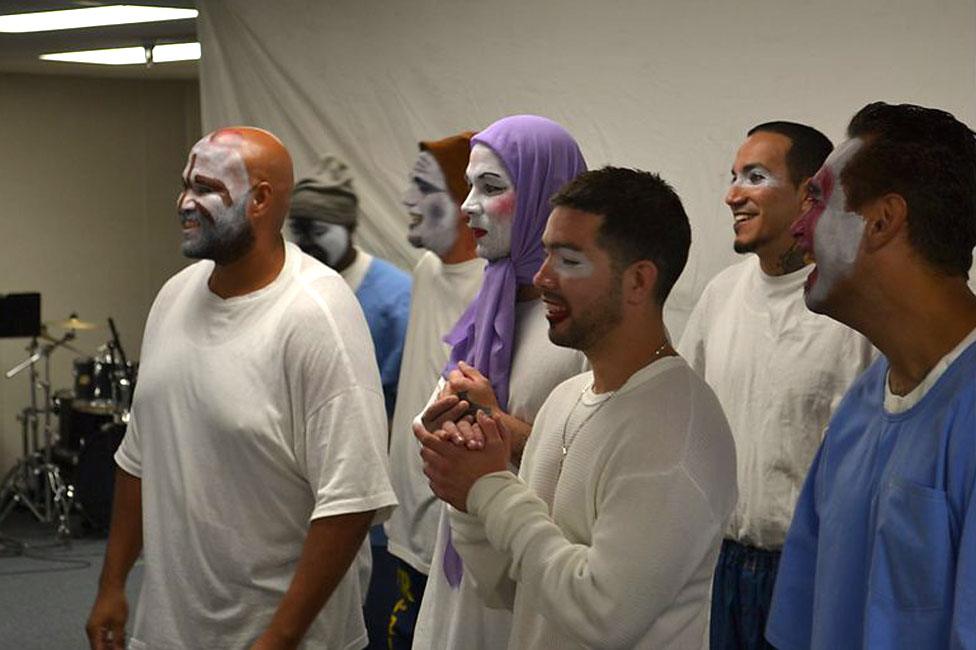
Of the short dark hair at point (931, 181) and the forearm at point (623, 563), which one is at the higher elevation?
the short dark hair at point (931, 181)

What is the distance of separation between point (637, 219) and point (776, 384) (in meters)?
1.05

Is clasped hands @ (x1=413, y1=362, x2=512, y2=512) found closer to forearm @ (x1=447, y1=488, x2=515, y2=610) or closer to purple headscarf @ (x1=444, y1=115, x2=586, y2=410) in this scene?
forearm @ (x1=447, y1=488, x2=515, y2=610)

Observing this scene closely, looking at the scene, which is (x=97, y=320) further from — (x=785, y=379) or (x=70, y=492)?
(x=785, y=379)

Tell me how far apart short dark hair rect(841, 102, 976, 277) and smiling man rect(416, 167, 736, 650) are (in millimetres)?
353

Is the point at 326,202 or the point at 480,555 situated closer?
the point at 480,555

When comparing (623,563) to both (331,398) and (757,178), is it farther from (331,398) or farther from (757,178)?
(757,178)

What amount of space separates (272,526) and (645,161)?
1.81 metres

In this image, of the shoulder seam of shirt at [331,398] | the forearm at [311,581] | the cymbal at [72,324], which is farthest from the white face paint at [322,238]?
the cymbal at [72,324]

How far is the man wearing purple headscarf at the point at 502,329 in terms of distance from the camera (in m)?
2.59

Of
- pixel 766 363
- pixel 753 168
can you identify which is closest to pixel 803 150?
pixel 753 168

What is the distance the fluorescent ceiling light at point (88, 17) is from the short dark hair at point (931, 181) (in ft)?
15.8

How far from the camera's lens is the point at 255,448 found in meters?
2.70

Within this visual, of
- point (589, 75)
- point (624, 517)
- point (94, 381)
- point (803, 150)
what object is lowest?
point (94, 381)

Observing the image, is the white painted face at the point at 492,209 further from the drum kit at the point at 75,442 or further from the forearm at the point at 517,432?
the drum kit at the point at 75,442
